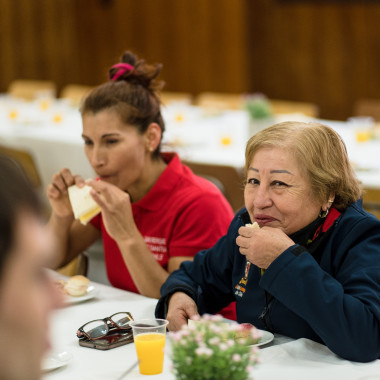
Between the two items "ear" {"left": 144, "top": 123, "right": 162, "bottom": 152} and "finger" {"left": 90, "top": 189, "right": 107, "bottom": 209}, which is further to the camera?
"ear" {"left": 144, "top": 123, "right": 162, "bottom": 152}

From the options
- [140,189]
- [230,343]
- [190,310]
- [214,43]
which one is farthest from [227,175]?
[214,43]

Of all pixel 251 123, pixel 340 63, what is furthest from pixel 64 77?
pixel 251 123

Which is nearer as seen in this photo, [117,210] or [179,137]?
[117,210]

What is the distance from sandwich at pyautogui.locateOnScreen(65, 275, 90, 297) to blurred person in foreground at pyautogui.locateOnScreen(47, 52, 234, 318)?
0.58 feet

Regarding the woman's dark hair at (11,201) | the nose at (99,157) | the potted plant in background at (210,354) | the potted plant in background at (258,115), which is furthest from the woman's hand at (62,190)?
the woman's dark hair at (11,201)

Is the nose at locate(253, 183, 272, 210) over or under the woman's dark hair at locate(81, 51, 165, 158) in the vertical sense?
under

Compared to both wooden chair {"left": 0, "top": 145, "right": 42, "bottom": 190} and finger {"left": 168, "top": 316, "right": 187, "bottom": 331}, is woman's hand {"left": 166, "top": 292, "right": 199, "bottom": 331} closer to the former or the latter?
finger {"left": 168, "top": 316, "right": 187, "bottom": 331}

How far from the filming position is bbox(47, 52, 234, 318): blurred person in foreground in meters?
2.47

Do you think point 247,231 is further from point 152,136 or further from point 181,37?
point 181,37

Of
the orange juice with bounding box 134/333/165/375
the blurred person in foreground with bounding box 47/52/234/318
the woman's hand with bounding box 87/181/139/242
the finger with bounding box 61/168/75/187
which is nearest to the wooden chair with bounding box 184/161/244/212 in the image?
the blurred person in foreground with bounding box 47/52/234/318

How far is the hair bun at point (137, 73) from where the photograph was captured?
2.72m

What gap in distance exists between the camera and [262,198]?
6.28ft

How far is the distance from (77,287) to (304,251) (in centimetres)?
89

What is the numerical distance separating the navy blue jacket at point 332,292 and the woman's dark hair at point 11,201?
1022 millimetres
